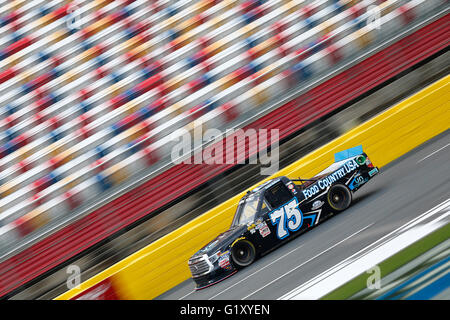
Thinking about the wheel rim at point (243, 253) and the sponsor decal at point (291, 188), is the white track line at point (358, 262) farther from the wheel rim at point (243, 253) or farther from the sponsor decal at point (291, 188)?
the sponsor decal at point (291, 188)

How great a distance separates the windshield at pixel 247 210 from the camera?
963 cm

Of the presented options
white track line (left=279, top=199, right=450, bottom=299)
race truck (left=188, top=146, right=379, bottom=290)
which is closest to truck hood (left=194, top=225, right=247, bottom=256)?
race truck (left=188, top=146, right=379, bottom=290)

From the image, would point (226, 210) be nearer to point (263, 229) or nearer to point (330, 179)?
point (263, 229)

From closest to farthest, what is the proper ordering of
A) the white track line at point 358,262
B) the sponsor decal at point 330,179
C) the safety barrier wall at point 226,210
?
the white track line at point 358,262, the sponsor decal at point 330,179, the safety barrier wall at point 226,210

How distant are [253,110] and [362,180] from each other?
3738 mm

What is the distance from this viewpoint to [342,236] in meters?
8.77

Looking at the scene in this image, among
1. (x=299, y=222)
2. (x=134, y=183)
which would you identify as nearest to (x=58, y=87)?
(x=134, y=183)

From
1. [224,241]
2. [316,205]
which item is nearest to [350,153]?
[316,205]

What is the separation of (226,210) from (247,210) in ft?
4.87

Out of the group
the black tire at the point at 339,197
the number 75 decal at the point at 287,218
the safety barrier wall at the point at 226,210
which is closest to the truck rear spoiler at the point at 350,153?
the black tire at the point at 339,197

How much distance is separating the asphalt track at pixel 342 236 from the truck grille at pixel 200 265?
0.31m

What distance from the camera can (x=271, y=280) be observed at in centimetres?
832

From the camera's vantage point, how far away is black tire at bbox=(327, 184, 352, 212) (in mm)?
9898

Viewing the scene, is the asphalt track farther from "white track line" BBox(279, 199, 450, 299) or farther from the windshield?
the windshield
